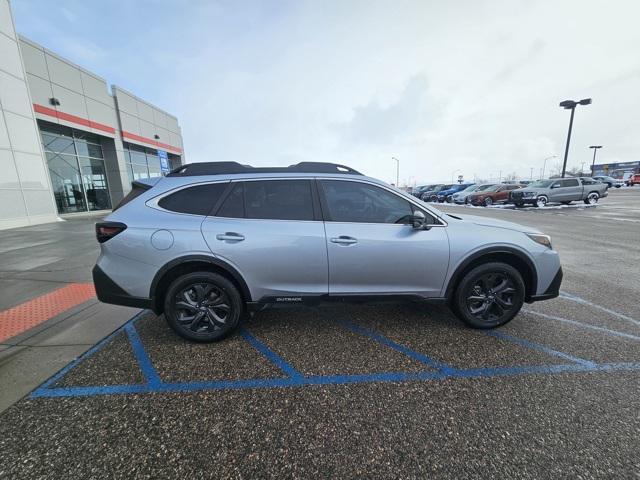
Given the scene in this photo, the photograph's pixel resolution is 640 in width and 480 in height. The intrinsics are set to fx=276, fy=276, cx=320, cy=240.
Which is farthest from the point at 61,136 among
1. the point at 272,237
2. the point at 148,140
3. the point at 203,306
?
the point at 272,237

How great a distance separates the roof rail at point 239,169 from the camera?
10.2 ft

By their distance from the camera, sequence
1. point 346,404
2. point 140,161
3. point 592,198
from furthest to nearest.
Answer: point 140,161
point 592,198
point 346,404

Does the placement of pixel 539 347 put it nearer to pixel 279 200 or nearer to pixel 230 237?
pixel 279 200

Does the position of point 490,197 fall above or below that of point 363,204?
below

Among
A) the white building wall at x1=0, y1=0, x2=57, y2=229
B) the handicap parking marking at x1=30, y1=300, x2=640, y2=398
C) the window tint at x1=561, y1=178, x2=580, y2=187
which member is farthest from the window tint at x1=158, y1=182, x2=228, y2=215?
the window tint at x1=561, y1=178, x2=580, y2=187

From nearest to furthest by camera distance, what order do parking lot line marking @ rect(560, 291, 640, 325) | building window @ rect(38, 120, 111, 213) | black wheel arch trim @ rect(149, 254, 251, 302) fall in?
black wheel arch trim @ rect(149, 254, 251, 302) → parking lot line marking @ rect(560, 291, 640, 325) → building window @ rect(38, 120, 111, 213)

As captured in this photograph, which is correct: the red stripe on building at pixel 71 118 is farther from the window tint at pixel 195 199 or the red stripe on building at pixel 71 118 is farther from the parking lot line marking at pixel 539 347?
the parking lot line marking at pixel 539 347

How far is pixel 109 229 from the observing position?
2.80m

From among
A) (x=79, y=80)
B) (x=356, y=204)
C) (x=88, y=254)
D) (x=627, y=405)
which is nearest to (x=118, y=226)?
(x=356, y=204)

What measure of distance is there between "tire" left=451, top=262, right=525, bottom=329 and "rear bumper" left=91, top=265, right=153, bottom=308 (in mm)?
3368

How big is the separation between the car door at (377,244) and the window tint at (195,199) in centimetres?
114

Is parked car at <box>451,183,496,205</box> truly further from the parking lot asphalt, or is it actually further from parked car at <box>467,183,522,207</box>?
the parking lot asphalt

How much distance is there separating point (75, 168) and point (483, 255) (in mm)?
21568

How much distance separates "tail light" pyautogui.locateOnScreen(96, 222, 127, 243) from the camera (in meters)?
2.79
